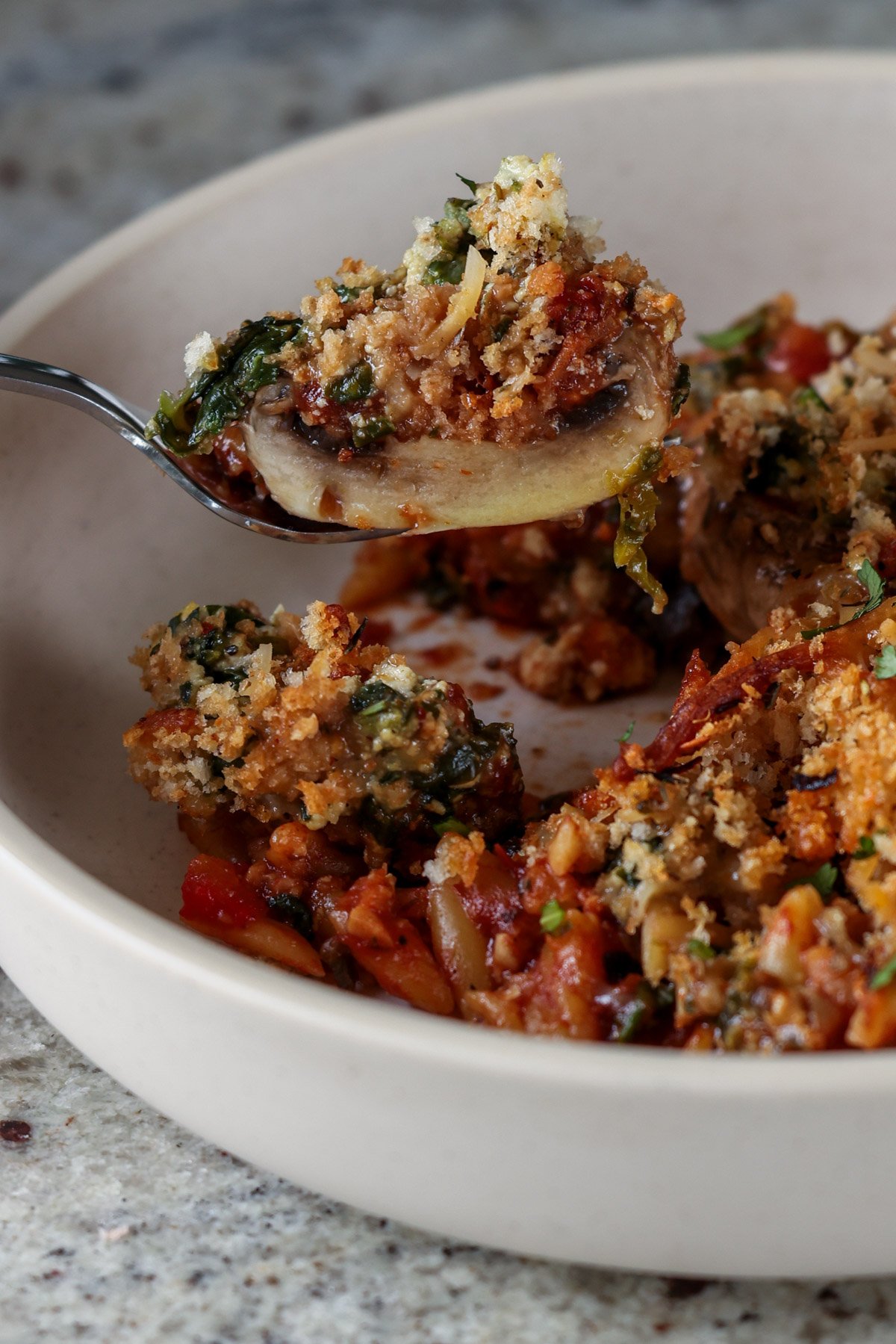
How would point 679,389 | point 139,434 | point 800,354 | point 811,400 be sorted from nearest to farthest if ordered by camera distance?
1. point 679,389
2. point 139,434
3. point 811,400
4. point 800,354

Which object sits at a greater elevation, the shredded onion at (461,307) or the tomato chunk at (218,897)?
the shredded onion at (461,307)

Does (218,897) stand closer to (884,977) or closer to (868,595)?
(884,977)

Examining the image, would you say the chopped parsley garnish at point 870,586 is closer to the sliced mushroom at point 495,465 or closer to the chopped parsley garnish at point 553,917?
the sliced mushroom at point 495,465

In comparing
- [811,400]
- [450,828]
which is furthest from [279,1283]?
[811,400]

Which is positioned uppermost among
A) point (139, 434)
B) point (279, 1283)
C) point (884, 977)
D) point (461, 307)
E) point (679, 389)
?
point (461, 307)

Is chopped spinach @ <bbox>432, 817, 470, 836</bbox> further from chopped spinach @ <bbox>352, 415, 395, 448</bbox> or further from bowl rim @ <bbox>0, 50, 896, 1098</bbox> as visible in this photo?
chopped spinach @ <bbox>352, 415, 395, 448</bbox>

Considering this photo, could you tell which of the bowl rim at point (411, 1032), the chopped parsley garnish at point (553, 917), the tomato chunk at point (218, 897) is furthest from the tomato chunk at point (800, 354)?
the bowl rim at point (411, 1032)

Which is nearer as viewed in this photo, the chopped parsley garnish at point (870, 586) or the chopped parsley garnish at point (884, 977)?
the chopped parsley garnish at point (884, 977)

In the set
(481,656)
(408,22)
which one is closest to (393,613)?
(481,656)
